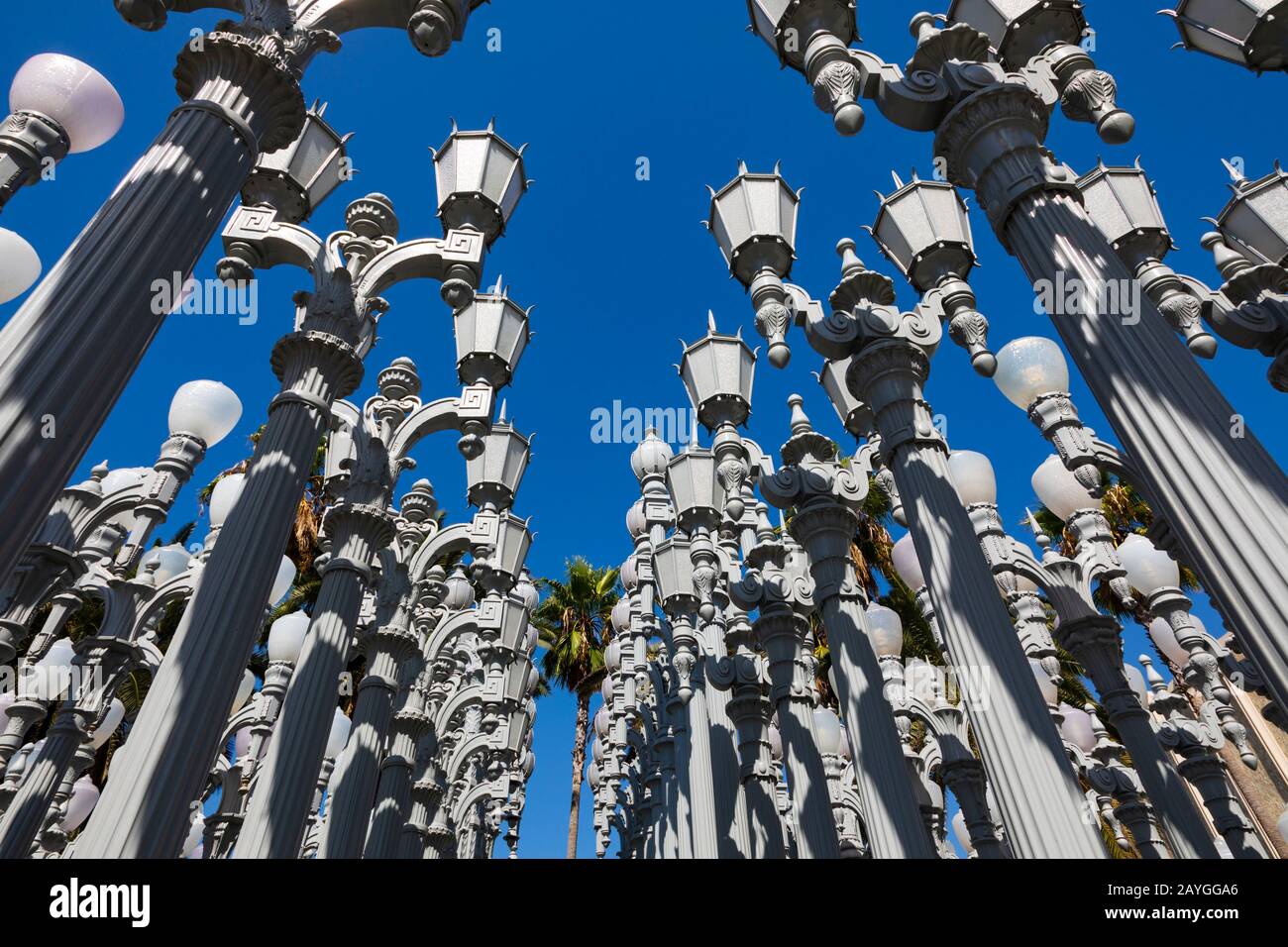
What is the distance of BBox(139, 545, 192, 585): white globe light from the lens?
11.5 metres

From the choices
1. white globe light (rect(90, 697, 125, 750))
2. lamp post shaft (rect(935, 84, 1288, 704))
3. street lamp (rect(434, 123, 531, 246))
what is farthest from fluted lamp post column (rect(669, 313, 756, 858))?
white globe light (rect(90, 697, 125, 750))

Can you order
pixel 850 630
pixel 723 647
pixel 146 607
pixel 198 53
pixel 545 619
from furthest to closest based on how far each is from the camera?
pixel 545 619
pixel 723 647
pixel 146 607
pixel 850 630
pixel 198 53

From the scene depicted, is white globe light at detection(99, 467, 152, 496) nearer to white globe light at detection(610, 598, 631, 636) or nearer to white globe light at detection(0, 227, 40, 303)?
white globe light at detection(0, 227, 40, 303)

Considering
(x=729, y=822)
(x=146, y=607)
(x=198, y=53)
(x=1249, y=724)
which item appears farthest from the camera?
(x=1249, y=724)

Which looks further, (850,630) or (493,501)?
(493,501)

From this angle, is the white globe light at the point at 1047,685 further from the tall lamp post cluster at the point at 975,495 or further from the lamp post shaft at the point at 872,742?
the lamp post shaft at the point at 872,742

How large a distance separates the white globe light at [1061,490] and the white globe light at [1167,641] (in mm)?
2206

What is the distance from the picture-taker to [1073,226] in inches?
212

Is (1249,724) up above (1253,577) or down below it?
above

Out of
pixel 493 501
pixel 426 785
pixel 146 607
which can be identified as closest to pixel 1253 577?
pixel 493 501

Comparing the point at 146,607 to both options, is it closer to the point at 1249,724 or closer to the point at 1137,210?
the point at 1137,210

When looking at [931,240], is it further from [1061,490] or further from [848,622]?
[1061,490]

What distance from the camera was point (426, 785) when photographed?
1377cm

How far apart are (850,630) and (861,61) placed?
512cm
